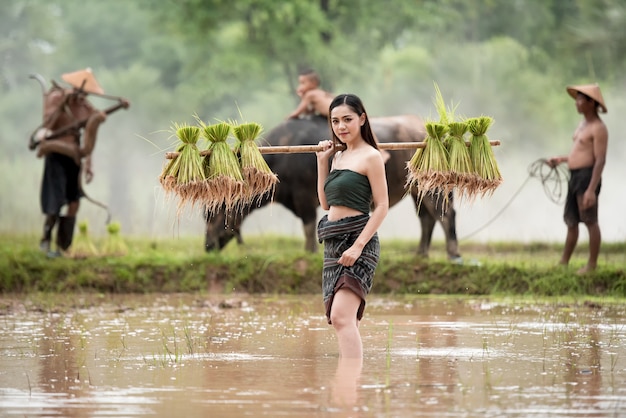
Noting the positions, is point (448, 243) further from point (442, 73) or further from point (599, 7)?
point (442, 73)

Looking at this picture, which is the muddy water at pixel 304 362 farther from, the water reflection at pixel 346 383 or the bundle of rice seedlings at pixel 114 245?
the bundle of rice seedlings at pixel 114 245

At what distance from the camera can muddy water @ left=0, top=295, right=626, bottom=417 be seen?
5699 millimetres

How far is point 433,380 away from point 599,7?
18894 mm

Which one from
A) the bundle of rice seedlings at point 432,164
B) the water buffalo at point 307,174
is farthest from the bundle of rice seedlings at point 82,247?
the bundle of rice seedlings at point 432,164

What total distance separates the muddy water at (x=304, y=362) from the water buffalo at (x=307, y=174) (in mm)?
2715

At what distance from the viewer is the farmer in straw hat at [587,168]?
11.9 m

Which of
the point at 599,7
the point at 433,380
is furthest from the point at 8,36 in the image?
the point at 433,380

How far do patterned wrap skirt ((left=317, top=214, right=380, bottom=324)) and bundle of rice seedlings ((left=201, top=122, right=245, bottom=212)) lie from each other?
89cm

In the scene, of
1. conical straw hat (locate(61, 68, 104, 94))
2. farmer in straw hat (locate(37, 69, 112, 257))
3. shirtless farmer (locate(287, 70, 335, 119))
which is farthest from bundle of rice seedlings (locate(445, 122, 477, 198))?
conical straw hat (locate(61, 68, 104, 94))

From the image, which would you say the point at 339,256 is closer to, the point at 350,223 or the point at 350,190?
the point at 350,223

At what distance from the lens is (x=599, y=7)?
2403 centimetres

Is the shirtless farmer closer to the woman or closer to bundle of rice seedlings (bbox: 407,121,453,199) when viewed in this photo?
bundle of rice seedlings (bbox: 407,121,453,199)

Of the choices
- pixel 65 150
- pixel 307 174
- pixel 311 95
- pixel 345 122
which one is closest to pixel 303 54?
pixel 311 95

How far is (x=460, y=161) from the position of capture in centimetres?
789
